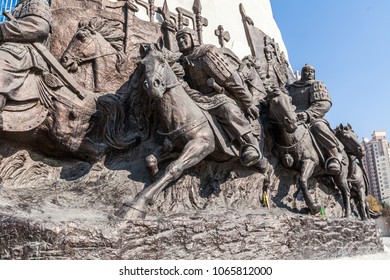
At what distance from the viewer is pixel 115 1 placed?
25.0ft

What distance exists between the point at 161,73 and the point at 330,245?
3998 millimetres

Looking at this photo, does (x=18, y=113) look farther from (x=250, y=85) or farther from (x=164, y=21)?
(x=250, y=85)

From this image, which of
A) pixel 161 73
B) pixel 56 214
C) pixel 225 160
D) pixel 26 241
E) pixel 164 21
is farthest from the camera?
pixel 164 21

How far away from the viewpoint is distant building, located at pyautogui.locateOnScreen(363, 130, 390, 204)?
58.3 meters

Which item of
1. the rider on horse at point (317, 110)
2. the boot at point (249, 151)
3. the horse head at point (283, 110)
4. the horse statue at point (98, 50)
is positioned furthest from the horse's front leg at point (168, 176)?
the rider on horse at point (317, 110)

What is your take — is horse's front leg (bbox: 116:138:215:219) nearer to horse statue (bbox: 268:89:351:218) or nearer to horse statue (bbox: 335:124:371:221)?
horse statue (bbox: 268:89:351:218)

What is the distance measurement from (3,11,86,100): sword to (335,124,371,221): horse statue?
5.87 metres

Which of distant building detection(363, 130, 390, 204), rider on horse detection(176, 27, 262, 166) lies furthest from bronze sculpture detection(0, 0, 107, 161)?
distant building detection(363, 130, 390, 204)

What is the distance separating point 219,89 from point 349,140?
4.00 meters

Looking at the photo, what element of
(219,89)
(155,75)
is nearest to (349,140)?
(219,89)

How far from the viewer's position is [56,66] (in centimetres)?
587

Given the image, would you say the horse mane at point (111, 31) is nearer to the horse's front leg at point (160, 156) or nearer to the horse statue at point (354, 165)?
the horse's front leg at point (160, 156)

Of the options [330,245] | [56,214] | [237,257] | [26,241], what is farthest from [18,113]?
[330,245]

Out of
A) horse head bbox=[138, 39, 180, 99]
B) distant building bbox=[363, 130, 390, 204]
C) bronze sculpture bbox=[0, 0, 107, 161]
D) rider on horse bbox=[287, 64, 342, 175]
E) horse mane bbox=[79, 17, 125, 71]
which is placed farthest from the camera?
distant building bbox=[363, 130, 390, 204]
